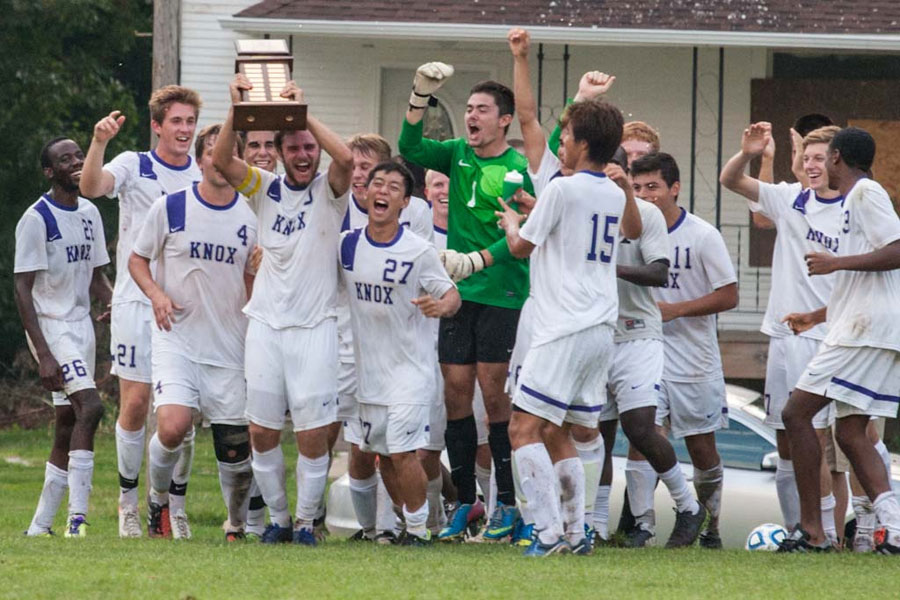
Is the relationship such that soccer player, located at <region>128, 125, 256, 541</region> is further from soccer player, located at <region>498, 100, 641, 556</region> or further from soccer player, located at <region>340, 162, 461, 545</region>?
soccer player, located at <region>498, 100, 641, 556</region>

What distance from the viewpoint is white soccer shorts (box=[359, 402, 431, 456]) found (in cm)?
912

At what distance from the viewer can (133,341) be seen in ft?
33.5

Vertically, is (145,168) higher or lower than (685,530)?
higher

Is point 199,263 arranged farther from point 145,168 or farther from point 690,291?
point 690,291

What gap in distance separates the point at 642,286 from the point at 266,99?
2.49 meters

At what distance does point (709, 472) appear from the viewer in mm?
10180

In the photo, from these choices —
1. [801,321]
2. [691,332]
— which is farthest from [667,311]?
[801,321]

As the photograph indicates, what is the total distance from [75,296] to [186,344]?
1.48 meters

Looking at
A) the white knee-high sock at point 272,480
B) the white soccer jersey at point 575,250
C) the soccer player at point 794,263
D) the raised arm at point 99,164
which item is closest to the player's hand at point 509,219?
the white soccer jersey at point 575,250

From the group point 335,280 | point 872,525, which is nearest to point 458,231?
point 335,280

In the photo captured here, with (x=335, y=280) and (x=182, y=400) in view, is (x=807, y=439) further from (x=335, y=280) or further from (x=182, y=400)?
(x=182, y=400)

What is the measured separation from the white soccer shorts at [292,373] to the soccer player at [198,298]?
534 millimetres

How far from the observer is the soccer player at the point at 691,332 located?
32.7 ft

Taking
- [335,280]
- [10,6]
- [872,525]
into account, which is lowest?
[872,525]
